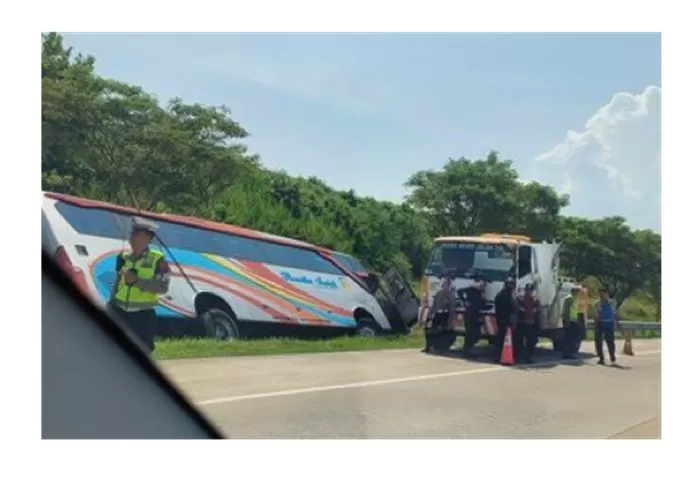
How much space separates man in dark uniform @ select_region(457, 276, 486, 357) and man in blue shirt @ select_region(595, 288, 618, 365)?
0.58 m

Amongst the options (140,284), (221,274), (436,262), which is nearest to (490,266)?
(436,262)

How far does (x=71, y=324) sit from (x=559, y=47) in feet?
7.98

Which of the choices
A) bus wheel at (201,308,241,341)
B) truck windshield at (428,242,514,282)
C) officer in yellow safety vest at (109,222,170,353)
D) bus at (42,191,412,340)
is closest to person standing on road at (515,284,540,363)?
truck windshield at (428,242,514,282)

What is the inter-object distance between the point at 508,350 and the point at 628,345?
54 cm

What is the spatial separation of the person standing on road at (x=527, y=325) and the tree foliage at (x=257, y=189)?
25 centimetres

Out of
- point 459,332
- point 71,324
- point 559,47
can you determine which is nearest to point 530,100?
point 559,47

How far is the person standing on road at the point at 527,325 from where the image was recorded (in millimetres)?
3613

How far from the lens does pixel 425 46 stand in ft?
11.2

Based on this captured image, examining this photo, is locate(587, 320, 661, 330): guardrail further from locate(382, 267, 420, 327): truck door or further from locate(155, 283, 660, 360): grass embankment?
locate(382, 267, 420, 327): truck door

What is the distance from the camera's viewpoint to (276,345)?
3.59 m

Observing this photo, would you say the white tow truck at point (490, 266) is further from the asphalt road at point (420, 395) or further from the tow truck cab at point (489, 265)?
the asphalt road at point (420, 395)

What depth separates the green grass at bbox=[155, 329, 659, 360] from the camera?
344cm

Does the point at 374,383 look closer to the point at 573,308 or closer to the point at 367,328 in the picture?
the point at 367,328
